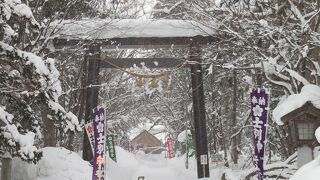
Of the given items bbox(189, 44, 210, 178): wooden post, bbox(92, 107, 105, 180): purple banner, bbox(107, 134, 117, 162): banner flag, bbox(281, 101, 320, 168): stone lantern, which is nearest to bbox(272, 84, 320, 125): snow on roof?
bbox(281, 101, 320, 168): stone lantern

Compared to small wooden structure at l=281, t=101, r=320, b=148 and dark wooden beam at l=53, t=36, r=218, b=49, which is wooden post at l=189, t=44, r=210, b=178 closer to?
dark wooden beam at l=53, t=36, r=218, b=49

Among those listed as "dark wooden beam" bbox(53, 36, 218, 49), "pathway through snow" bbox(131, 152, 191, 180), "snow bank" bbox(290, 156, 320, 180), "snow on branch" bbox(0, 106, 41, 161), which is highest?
"dark wooden beam" bbox(53, 36, 218, 49)

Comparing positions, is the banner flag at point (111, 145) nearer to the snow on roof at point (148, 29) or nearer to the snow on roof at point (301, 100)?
the snow on roof at point (148, 29)

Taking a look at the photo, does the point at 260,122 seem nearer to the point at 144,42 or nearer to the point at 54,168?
the point at 54,168

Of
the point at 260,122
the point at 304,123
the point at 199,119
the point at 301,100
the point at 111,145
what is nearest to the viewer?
the point at 301,100

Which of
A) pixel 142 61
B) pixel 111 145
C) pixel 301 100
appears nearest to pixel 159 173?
pixel 111 145

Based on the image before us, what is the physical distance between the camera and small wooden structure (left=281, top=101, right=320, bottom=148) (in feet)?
27.8

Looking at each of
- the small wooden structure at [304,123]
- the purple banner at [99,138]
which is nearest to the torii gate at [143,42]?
the purple banner at [99,138]

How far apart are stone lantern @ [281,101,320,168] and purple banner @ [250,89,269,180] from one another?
66 cm

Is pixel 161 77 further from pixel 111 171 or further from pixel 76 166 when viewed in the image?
pixel 111 171

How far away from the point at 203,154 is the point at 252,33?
5.37 metres

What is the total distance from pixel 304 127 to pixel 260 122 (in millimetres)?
990

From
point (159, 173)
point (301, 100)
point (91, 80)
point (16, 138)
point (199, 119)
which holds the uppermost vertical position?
point (91, 80)

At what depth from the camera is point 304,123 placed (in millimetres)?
8641
